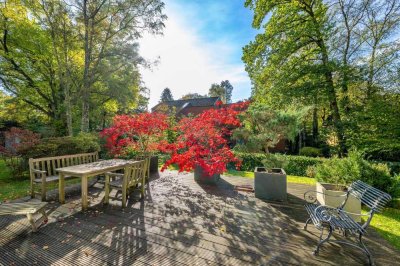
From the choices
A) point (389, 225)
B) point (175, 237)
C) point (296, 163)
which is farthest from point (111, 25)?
point (389, 225)

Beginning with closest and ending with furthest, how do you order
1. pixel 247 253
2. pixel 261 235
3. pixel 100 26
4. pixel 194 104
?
1. pixel 247 253
2. pixel 261 235
3. pixel 100 26
4. pixel 194 104

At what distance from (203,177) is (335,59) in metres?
8.88

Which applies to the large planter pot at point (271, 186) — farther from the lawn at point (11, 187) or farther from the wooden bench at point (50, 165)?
the lawn at point (11, 187)

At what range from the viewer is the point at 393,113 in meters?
7.09

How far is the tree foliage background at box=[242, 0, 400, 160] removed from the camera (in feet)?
26.5

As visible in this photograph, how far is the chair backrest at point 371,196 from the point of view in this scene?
241 cm

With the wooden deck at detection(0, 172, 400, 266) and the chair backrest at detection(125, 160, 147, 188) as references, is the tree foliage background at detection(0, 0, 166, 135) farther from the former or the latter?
the wooden deck at detection(0, 172, 400, 266)

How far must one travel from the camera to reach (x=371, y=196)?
107 inches

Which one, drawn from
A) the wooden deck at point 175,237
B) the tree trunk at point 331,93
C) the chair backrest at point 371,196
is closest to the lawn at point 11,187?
the wooden deck at point 175,237

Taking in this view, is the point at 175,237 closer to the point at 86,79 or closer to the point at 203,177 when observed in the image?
the point at 203,177

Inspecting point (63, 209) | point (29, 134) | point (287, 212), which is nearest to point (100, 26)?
point (29, 134)

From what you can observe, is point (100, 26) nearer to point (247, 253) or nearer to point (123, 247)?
point (123, 247)

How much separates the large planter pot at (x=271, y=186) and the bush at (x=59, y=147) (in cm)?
637

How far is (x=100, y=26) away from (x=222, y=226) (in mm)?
12503
